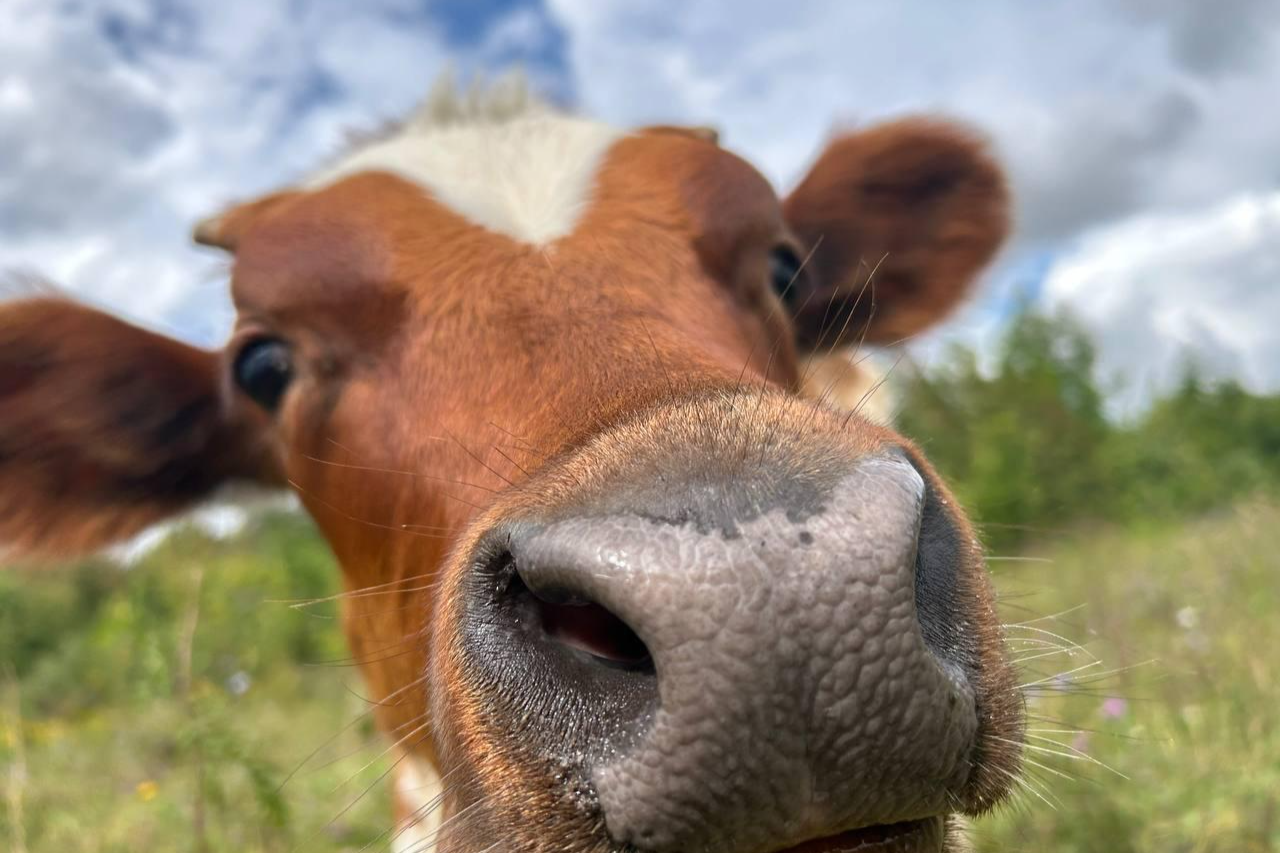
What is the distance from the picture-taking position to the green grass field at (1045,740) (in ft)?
8.85

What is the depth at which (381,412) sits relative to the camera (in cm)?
234

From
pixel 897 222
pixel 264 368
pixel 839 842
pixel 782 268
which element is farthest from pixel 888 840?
pixel 897 222

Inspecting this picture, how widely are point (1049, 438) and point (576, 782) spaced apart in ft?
114

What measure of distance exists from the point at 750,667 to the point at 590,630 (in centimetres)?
24

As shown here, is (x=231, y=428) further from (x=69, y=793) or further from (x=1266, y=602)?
(x=1266, y=602)

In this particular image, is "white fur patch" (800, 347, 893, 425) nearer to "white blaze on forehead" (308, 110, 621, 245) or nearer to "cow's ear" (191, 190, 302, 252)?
"white blaze on forehead" (308, 110, 621, 245)

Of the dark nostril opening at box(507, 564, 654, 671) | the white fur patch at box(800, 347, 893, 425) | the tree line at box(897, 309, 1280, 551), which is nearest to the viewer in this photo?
the dark nostril opening at box(507, 564, 654, 671)

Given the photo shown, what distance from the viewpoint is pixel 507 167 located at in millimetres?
2871

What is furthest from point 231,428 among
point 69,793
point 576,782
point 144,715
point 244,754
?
point 144,715

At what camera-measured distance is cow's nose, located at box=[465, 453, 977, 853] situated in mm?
1105

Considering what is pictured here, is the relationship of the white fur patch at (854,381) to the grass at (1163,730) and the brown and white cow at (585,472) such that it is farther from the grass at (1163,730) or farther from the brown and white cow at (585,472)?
the grass at (1163,730)

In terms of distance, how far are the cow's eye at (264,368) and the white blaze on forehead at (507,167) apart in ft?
1.86

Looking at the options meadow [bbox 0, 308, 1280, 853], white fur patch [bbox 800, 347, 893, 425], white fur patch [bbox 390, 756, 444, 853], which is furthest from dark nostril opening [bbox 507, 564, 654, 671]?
white fur patch [bbox 800, 347, 893, 425]

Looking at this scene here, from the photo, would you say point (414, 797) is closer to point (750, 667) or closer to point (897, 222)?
point (750, 667)
